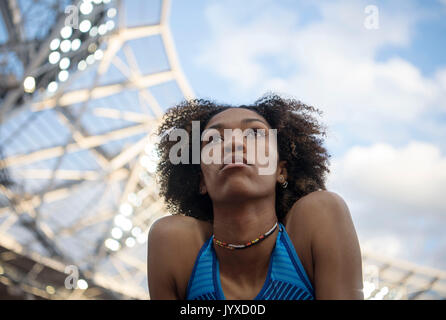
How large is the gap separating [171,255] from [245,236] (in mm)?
388

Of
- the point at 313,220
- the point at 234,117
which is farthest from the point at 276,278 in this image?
the point at 234,117

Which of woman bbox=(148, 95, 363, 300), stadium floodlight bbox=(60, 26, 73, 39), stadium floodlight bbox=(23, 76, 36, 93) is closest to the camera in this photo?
woman bbox=(148, 95, 363, 300)

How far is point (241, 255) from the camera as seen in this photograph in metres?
2.14

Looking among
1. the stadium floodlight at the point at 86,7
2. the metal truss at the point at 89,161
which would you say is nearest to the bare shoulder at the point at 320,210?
the metal truss at the point at 89,161

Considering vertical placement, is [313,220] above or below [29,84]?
below

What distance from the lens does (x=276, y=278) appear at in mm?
2023

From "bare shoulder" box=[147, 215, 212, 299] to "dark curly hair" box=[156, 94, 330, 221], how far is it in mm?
357

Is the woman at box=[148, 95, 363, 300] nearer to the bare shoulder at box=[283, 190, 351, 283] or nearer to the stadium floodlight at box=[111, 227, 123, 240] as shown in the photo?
the bare shoulder at box=[283, 190, 351, 283]

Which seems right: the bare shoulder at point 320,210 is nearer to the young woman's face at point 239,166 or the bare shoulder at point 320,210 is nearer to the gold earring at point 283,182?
the young woman's face at point 239,166

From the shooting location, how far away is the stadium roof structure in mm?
12000

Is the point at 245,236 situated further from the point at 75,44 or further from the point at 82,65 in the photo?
the point at 82,65

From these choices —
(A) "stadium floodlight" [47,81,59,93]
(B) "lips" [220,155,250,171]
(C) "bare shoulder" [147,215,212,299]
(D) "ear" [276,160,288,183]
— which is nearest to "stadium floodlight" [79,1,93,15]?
(A) "stadium floodlight" [47,81,59,93]

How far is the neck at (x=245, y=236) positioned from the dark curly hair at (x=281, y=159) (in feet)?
1.24
